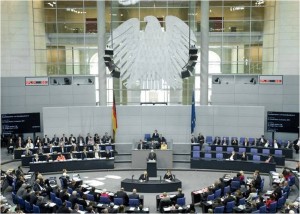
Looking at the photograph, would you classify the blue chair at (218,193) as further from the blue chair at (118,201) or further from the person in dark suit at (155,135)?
the person in dark suit at (155,135)

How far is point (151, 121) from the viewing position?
28234 mm

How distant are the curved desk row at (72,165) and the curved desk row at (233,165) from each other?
5.02m

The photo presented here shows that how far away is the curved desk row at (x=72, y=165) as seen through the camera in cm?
2304

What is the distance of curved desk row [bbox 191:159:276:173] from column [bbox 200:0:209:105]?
6.87 metres

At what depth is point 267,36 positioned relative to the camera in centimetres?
3064

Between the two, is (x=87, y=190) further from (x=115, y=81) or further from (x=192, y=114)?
(x=115, y=81)

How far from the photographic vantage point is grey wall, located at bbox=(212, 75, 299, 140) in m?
29.3

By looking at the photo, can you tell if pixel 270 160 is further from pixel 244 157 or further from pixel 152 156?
pixel 152 156

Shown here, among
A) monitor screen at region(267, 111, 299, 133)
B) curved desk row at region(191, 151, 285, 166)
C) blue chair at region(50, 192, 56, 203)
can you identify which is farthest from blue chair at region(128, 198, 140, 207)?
monitor screen at region(267, 111, 299, 133)

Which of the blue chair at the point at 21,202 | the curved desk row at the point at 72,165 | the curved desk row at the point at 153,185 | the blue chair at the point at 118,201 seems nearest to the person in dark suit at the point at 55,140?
the curved desk row at the point at 72,165

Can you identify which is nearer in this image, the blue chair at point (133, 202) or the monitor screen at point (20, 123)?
the blue chair at point (133, 202)

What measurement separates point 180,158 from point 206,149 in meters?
1.75

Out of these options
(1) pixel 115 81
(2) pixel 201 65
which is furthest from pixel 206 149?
(1) pixel 115 81

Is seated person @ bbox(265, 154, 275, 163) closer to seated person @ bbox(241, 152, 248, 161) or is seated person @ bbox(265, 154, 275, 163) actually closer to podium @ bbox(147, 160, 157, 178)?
seated person @ bbox(241, 152, 248, 161)
